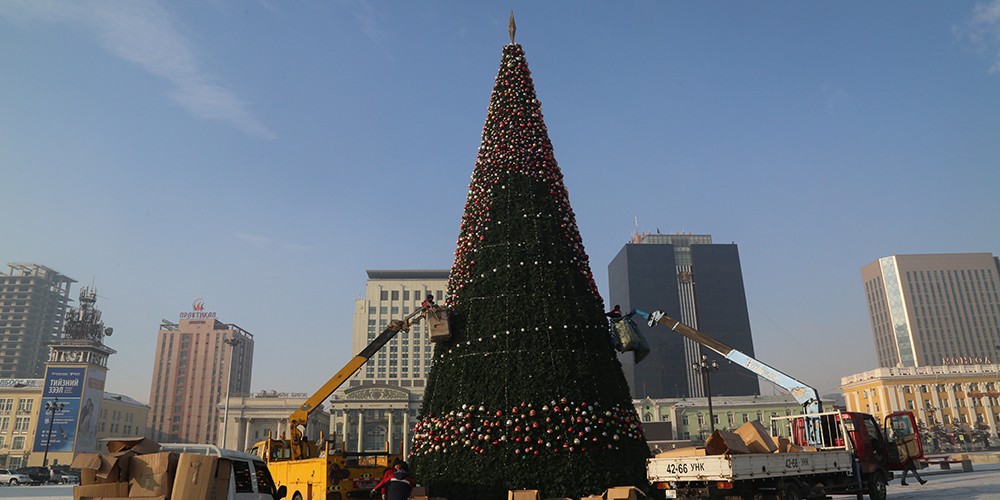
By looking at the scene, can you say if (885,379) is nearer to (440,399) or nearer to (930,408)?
(930,408)

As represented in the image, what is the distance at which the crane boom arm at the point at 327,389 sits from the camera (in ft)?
62.8

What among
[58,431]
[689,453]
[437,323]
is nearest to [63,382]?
[58,431]

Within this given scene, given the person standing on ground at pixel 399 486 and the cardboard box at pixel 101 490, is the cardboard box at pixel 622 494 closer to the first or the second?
the person standing on ground at pixel 399 486

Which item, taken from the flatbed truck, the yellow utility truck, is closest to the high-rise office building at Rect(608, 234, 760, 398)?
the flatbed truck

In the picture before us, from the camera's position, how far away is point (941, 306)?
173375 millimetres

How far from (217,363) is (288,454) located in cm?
16724

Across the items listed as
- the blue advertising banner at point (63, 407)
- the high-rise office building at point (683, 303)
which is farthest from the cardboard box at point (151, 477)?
the high-rise office building at point (683, 303)

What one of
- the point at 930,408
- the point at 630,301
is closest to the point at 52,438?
the point at 630,301

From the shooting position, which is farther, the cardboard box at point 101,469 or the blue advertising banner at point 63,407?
the blue advertising banner at point 63,407

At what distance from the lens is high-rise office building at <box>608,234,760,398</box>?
135 meters

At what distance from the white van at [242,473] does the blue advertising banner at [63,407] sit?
9247 cm

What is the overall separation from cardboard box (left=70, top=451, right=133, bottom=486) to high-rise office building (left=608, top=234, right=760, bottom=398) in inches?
5131

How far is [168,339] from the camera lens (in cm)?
16962

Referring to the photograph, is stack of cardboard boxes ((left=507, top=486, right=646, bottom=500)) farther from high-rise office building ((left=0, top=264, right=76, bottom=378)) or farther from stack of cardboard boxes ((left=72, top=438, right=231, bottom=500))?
high-rise office building ((left=0, top=264, right=76, bottom=378))
